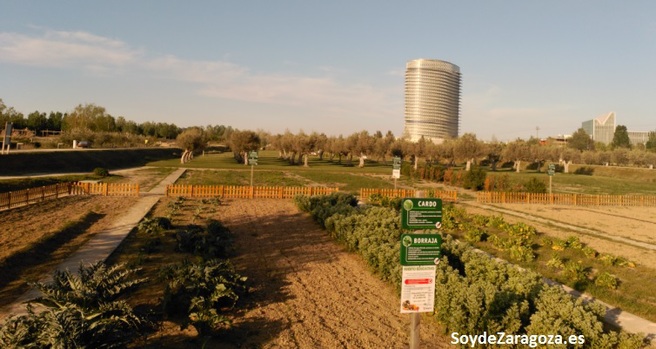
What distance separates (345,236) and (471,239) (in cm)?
559

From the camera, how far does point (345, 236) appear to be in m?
15.4

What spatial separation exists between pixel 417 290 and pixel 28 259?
12.2 meters

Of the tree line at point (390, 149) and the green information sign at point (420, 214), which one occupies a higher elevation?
the tree line at point (390, 149)

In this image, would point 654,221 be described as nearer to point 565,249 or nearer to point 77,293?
point 565,249

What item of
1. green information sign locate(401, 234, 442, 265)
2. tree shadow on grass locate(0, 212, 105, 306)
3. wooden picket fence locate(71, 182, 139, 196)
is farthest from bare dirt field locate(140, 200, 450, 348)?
wooden picket fence locate(71, 182, 139, 196)

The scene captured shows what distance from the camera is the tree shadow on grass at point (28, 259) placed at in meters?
9.81

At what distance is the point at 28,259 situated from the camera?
482 inches

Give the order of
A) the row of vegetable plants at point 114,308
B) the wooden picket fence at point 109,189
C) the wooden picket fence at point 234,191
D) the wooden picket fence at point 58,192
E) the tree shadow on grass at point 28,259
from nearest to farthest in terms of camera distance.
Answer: the row of vegetable plants at point 114,308
the tree shadow on grass at point 28,259
the wooden picket fence at point 58,192
the wooden picket fence at point 109,189
the wooden picket fence at point 234,191

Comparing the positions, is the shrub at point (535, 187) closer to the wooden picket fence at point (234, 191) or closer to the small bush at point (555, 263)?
the wooden picket fence at point (234, 191)

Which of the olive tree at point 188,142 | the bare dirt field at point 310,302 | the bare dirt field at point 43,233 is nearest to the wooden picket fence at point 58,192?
the bare dirt field at point 43,233

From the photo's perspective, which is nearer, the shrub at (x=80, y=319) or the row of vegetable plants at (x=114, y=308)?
the shrub at (x=80, y=319)

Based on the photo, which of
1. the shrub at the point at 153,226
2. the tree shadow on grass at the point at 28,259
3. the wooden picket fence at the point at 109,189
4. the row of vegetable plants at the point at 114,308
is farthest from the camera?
the wooden picket fence at the point at 109,189

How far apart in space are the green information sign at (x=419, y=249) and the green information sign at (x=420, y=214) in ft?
0.43

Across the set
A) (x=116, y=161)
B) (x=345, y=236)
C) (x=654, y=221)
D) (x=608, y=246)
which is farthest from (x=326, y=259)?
(x=116, y=161)
